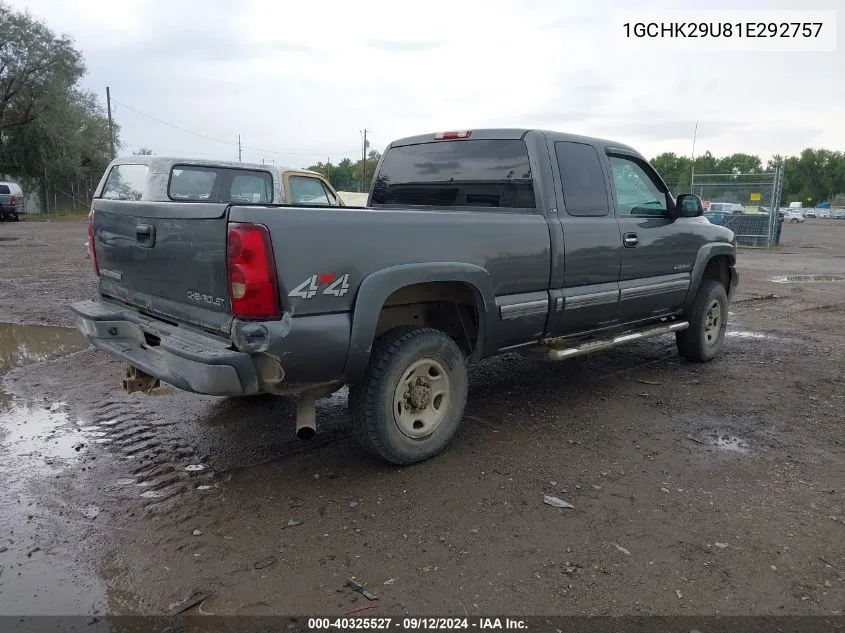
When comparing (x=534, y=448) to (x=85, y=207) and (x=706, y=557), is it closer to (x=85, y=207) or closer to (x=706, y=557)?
(x=706, y=557)

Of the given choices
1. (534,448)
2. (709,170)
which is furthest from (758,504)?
(709,170)

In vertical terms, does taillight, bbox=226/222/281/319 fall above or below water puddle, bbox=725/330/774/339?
above

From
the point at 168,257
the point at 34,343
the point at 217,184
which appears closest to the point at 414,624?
the point at 168,257

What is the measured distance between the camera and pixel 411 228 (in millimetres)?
3475

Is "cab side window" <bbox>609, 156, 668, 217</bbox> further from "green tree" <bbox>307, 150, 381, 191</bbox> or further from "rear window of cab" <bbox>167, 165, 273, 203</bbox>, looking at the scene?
"green tree" <bbox>307, 150, 381, 191</bbox>

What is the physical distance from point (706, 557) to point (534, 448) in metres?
1.36

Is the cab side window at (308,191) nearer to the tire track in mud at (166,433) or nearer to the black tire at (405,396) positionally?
the tire track in mud at (166,433)

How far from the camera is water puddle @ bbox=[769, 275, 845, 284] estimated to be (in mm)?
12625

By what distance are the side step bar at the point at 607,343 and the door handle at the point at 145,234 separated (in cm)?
271

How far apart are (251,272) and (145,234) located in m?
0.97

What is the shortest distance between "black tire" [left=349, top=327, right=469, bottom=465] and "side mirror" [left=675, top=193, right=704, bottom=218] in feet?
8.78

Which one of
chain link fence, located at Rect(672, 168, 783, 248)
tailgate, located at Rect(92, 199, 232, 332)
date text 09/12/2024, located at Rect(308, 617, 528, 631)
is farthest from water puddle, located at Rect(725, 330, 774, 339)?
chain link fence, located at Rect(672, 168, 783, 248)

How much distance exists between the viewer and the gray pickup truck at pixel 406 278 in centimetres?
301

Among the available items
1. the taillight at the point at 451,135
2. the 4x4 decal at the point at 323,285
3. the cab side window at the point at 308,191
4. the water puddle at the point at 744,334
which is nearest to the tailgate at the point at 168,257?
the 4x4 decal at the point at 323,285
